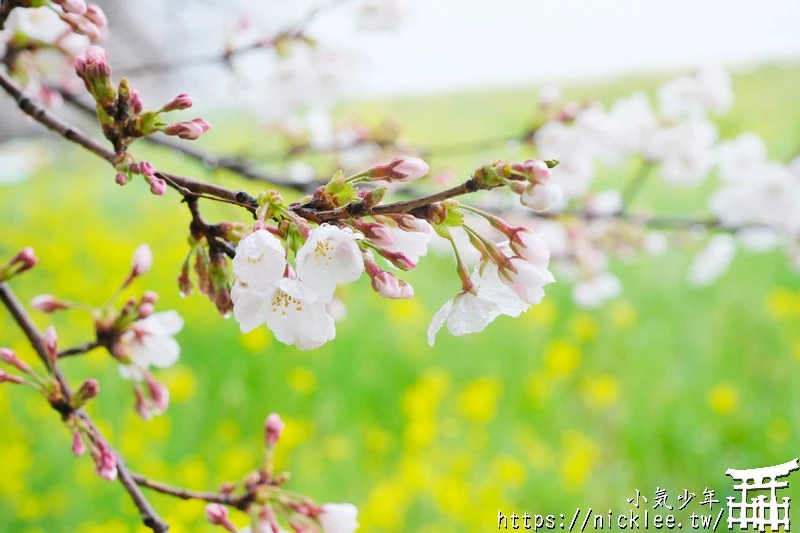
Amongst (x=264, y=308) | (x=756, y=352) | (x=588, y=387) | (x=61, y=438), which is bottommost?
(x=264, y=308)

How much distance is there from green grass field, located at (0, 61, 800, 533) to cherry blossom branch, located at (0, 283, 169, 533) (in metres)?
0.79

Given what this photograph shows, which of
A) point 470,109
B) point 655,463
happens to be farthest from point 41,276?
point 470,109

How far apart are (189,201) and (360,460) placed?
1257mm

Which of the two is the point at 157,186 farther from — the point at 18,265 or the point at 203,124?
the point at 18,265

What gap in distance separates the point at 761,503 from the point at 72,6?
4.58ft

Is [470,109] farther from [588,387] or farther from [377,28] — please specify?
[377,28]

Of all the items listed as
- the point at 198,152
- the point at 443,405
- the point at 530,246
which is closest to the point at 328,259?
the point at 530,246

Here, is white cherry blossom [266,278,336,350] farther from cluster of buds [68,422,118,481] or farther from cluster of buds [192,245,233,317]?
cluster of buds [68,422,118,481]

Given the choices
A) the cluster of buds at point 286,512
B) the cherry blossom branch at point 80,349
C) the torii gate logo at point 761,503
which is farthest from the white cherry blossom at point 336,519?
the torii gate logo at point 761,503

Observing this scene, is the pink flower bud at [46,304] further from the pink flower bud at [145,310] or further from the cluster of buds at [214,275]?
the cluster of buds at [214,275]

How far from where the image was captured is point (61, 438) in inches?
62.6

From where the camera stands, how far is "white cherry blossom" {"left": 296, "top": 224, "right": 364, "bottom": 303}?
37cm

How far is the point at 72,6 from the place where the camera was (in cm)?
49

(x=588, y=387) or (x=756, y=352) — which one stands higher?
(x=756, y=352)
